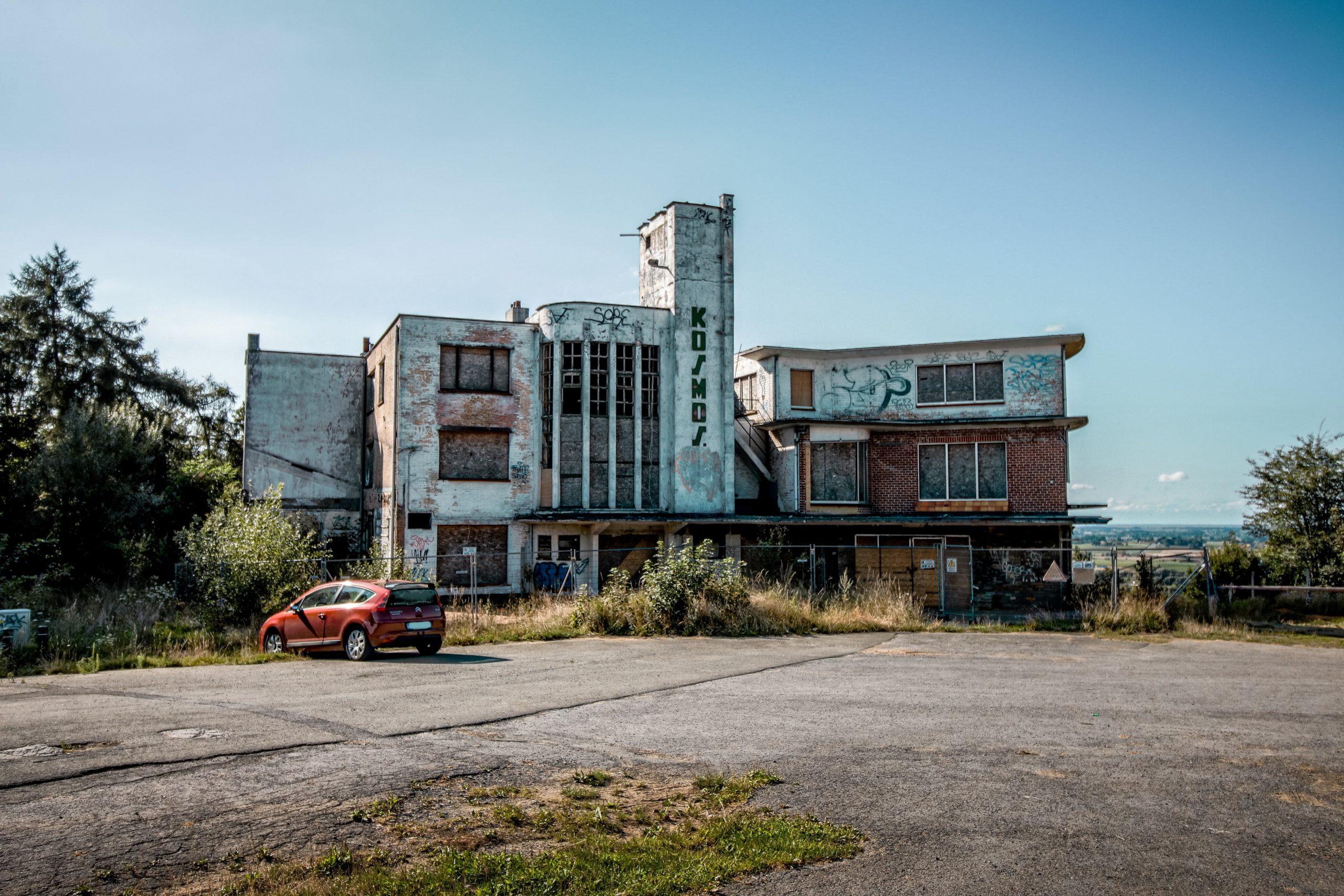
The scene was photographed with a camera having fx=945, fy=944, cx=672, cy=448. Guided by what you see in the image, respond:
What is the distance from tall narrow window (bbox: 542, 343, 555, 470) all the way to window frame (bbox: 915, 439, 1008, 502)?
1192 centimetres

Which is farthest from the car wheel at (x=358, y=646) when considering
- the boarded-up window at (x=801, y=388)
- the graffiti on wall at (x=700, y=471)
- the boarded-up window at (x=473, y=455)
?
the boarded-up window at (x=801, y=388)

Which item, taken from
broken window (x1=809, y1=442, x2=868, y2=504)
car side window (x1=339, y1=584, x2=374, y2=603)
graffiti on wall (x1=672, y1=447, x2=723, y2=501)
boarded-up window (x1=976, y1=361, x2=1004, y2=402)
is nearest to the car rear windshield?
car side window (x1=339, y1=584, x2=374, y2=603)

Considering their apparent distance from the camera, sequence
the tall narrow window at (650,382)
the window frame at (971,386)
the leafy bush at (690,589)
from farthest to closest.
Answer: the tall narrow window at (650,382), the window frame at (971,386), the leafy bush at (690,589)

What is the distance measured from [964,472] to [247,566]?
21385mm

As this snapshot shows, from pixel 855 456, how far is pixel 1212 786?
23651mm

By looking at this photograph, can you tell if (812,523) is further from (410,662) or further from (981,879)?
(981,879)

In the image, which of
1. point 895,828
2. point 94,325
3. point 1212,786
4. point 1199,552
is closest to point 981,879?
point 895,828

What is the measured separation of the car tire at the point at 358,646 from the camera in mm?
16422

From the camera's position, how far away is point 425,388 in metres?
28.6

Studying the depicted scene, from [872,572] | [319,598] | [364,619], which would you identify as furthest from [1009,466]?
[319,598]

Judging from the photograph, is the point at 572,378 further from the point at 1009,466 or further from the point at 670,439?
the point at 1009,466

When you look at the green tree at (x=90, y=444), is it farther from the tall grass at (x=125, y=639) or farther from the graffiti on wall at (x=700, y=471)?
the graffiti on wall at (x=700, y=471)

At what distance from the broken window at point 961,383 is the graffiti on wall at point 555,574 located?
1260 centimetres

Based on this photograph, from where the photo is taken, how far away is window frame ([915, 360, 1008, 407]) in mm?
30672
